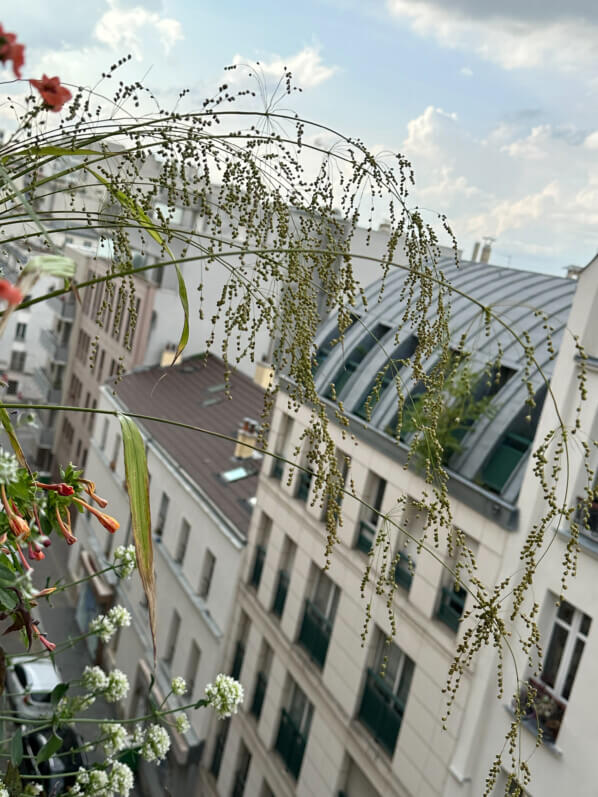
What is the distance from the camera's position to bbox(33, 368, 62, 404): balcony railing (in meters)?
34.8

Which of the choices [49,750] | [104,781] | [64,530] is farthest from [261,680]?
[64,530]

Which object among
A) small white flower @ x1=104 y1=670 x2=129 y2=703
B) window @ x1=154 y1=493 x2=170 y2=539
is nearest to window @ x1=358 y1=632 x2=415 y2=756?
small white flower @ x1=104 y1=670 x2=129 y2=703

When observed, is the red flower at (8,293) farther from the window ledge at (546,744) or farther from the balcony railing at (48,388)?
the balcony railing at (48,388)

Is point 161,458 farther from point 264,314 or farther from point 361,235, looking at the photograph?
point 264,314

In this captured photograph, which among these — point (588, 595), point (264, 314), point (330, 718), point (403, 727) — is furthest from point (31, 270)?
point (330, 718)

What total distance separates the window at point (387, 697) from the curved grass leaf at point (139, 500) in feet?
34.1

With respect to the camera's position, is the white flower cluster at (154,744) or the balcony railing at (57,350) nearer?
the white flower cluster at (154,744)

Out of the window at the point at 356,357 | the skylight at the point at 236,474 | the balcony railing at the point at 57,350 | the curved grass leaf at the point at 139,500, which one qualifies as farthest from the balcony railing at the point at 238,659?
the balcony railing at the point at 57,350

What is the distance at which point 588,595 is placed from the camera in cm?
843

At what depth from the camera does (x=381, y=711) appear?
12.0 meters

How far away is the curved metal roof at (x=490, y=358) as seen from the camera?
10.5 meters

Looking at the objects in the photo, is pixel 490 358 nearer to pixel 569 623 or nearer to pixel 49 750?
pixel 569 623

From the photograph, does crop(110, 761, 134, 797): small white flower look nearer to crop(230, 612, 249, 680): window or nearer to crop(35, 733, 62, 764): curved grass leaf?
crop(35, 733, 62, 764): curved grass leaf

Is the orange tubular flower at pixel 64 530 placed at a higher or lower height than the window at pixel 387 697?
higher
